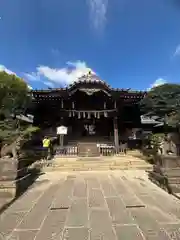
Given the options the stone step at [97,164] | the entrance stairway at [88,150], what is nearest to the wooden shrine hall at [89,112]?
the entrance stairway at [88,150]

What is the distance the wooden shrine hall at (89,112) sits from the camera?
1695cm

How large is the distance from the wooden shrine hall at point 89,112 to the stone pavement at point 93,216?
9.99 metres

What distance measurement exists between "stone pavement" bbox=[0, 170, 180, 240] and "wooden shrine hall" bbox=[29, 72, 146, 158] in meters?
9.99

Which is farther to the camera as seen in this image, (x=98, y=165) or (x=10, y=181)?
(x=98, y=165)

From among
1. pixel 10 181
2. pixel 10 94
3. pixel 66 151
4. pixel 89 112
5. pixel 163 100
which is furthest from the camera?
pixel 89 112

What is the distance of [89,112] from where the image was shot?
1667 centimetres

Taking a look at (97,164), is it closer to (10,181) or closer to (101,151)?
(101,151)

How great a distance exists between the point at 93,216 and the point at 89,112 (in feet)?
43.9

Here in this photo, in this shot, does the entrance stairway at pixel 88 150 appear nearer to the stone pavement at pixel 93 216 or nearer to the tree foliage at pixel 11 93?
the tree foliage at pixel 11 93

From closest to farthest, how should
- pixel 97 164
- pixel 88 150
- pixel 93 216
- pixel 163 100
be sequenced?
pixel 93 216, pixel 97 164, pixel 163 100, pixel 88 150

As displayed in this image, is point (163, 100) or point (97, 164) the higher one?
point (163, 100)

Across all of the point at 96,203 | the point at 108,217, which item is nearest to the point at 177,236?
the point at 108,217

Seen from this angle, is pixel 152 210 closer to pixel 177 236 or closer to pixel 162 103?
pixel 177 236

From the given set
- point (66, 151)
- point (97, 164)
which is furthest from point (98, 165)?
point (66, 151)
